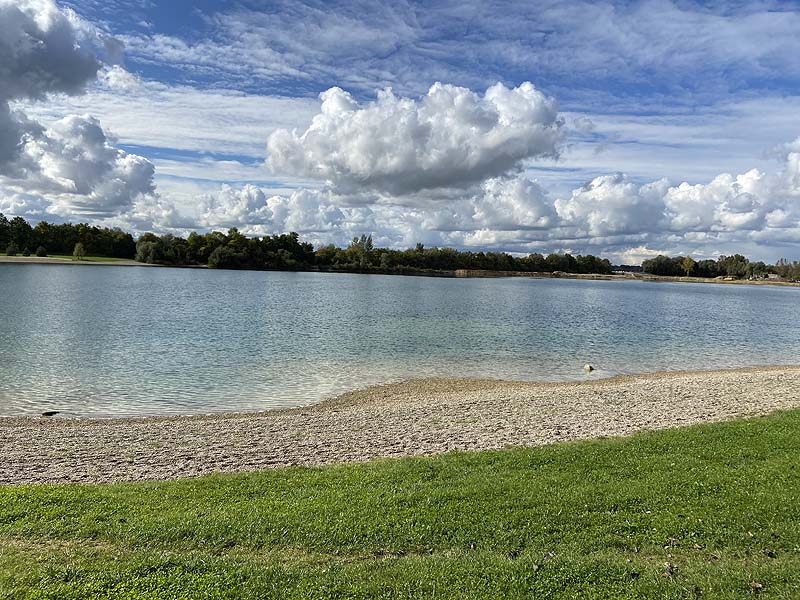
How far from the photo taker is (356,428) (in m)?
15.8

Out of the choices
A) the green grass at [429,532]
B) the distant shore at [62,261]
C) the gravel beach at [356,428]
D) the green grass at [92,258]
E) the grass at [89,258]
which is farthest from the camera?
the green grass at [92,258]

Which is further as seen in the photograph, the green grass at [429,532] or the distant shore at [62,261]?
the distant shore at [62,261]

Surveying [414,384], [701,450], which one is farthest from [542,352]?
[701,450]

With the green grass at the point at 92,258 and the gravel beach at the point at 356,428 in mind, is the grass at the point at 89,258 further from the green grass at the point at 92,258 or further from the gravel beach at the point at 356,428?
the gravel beach at the point at 356,428

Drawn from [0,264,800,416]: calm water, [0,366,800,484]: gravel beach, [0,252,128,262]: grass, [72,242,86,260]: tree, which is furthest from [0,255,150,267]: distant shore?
[0,366,800,484]: gravel beach

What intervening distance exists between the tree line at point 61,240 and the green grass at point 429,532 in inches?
7101

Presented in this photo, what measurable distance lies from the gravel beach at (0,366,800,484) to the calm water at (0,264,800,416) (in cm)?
350

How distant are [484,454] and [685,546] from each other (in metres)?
4.71

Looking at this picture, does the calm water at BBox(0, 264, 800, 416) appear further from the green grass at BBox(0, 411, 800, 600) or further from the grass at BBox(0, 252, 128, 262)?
the grass at BBox(0, 252, 128, 262)

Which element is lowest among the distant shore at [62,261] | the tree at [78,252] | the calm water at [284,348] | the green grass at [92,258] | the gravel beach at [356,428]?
the calm water at [284,348]

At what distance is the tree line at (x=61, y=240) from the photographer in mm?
165000

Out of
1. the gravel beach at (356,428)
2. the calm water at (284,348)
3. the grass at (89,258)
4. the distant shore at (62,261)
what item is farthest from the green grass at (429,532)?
the grass at (89,258)

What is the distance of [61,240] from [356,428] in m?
193

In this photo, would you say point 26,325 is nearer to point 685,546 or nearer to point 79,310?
point 79,310
